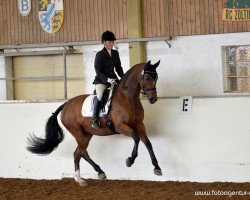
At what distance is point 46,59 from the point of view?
38.4 feet

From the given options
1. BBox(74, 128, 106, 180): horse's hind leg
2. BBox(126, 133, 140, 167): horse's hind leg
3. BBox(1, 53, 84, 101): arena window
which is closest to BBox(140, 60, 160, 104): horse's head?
BBox(126, 133, 140, 167): horse's hind leg

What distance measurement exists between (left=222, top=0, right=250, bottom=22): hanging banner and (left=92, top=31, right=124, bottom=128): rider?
402cm

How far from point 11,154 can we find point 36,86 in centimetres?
408

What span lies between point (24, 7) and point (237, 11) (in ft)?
16.1

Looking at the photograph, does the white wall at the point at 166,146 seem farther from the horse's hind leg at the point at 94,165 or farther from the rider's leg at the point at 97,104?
the rider's leg at the point at 97,104

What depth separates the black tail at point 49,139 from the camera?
7145 mm

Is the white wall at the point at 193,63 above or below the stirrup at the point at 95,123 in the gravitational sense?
above

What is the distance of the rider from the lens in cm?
659

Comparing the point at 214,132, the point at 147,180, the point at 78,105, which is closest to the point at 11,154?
the point at 78,105

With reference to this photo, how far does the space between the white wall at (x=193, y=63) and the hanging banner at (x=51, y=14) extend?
2.21 metres

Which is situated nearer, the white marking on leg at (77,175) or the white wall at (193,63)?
the white marking on leg at (77,175)

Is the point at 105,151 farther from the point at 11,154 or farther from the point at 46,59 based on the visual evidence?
the point at 46,59

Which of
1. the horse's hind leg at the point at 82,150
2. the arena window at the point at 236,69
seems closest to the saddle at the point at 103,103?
the horse's hind leg at the point at 82,150

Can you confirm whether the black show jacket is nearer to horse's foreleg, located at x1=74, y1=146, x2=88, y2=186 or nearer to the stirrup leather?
the stirrup leather
